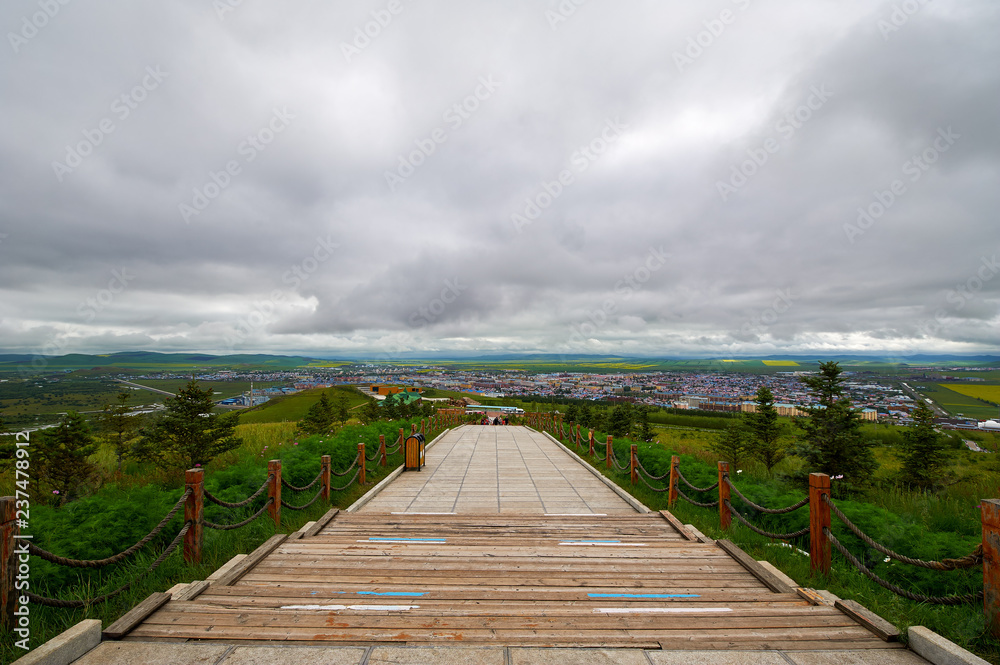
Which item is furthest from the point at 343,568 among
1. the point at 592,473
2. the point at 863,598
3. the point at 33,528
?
the point at 592,473

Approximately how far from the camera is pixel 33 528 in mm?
4000

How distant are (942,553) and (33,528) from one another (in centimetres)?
891

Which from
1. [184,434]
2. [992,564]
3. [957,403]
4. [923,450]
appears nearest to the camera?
[992,564]

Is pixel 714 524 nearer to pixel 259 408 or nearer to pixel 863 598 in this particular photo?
pixel 863 598

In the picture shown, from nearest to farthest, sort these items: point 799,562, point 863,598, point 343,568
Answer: point 863,598, point 343,568, point 799,562

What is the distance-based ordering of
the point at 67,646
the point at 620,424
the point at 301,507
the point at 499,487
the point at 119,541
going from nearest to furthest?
the point at 67,646 → the point at 119,541 → the point at 301,507 → the point at 499,487 → the point at 620,424

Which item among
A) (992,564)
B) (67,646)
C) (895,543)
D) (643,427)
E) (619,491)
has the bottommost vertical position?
(643,427)

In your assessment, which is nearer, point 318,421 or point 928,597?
point 928,597

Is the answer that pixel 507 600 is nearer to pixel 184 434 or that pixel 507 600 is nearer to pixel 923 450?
pixel 184 434

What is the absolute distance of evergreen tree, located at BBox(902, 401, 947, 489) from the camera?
13.0 meters

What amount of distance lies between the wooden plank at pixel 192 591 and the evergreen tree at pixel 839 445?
37.8 feet

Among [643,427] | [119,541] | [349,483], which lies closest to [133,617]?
[119,541]

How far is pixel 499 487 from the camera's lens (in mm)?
9102

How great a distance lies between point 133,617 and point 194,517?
1712 mm
